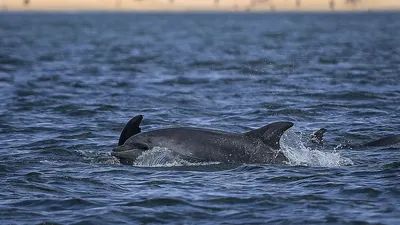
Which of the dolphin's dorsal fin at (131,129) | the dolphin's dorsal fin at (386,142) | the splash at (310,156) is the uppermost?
the dolphin's dorsal fin at (131,129)

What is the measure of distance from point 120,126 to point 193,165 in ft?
18.5

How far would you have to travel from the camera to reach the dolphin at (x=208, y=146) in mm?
15109

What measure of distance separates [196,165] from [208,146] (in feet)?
1.17

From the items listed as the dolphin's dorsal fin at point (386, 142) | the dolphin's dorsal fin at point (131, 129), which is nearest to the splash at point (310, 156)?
the dolphin's dorsal fin at point (386, 142)

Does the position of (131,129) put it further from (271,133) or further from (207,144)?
(271,133)

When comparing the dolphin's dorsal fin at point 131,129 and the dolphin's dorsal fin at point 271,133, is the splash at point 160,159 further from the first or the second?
the dolphin's dorsal fin at point 271,133

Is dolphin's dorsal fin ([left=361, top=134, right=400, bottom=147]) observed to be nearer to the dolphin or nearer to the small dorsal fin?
the small dorsal fin

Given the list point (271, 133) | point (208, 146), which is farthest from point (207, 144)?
point (271, 133)

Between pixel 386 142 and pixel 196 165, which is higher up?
pixel 196 165

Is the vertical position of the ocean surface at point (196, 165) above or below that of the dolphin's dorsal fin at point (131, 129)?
below

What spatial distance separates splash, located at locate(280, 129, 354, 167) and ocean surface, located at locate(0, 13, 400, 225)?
33 mm

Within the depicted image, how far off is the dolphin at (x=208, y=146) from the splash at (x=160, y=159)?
5 centimetres

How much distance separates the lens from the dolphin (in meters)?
15.1

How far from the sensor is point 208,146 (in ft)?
49.8
